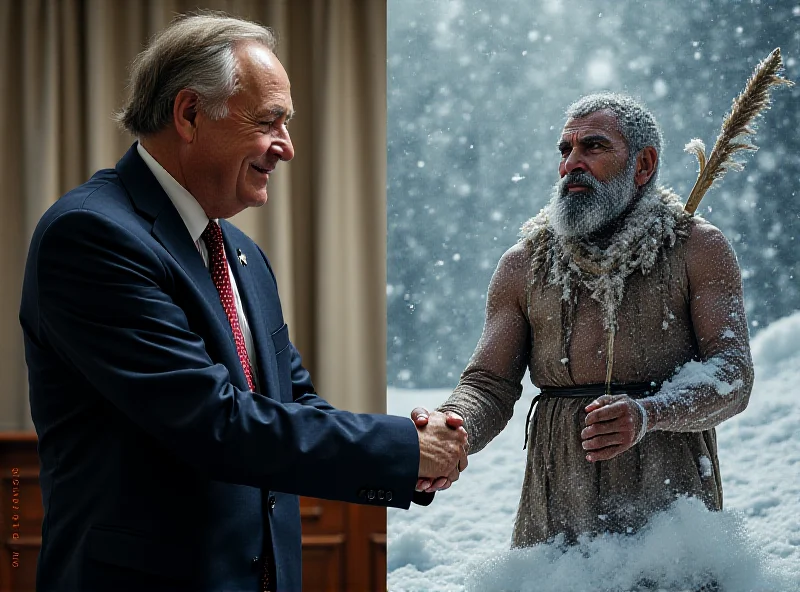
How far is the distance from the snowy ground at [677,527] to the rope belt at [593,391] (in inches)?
1.4

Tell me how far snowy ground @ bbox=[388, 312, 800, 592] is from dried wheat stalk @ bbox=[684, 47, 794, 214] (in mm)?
366

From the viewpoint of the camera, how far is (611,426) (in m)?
1.86

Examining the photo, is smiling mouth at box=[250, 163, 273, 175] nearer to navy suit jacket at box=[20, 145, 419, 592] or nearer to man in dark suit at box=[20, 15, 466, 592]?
man in dark suit at box=[20, 15, 466, 592]

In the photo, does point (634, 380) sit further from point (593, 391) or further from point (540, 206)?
point (540, 206)

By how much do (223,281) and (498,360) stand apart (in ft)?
2.17

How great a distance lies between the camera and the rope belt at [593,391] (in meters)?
1.85

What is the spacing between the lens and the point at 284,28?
264 centimetres

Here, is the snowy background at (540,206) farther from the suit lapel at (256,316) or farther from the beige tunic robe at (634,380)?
the suit lapel at (256,316)

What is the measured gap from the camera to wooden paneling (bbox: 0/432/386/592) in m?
2.61

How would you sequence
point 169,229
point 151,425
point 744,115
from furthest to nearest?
1. point 744,115
2. point 169,229
3. point 151,425

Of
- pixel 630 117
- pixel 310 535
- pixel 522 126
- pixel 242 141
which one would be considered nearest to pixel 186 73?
pixel 242 141

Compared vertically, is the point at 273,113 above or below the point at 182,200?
above

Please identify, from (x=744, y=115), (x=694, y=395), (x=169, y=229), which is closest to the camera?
(x=169, y=229)

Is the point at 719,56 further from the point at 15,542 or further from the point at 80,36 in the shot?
the point at 15,542
